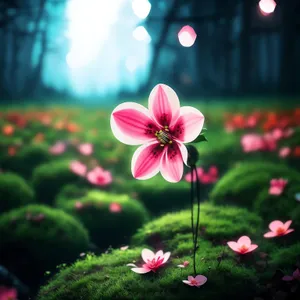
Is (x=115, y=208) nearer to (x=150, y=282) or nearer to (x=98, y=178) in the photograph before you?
(x=98, y=178)

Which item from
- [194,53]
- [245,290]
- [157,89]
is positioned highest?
[194,53]

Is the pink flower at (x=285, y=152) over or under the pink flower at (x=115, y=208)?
over

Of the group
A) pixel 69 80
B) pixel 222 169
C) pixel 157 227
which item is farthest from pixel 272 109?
pixel 157 227

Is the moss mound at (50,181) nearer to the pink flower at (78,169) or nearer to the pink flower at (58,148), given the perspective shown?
the pink flower at (78,169)

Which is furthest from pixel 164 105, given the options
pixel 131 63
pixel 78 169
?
pixel 131 63

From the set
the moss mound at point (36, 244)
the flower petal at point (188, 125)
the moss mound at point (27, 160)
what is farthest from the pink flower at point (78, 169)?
the flower petal at point (188, 125)

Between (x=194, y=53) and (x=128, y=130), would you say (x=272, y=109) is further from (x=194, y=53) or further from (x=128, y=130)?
(x=128, y=130)

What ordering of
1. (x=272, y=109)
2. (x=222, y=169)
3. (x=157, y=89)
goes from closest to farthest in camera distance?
1. (x=157, y=89)
2. (x=222, y=169)
3. (x=272, y=109)
